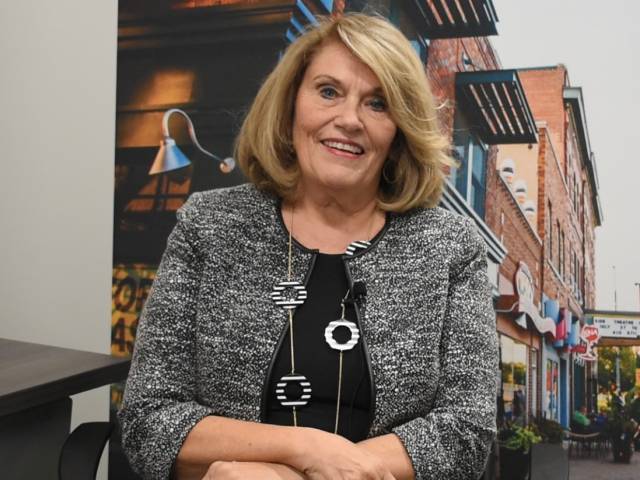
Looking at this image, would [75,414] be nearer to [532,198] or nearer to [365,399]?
[365,399]

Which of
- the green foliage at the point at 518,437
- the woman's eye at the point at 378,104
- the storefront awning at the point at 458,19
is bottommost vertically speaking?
the green foliage at the point at 518,437

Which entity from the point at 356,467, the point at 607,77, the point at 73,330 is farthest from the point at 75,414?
the point at 607,77

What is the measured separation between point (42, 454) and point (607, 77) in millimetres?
1844

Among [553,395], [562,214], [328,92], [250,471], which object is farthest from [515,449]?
[328,92]

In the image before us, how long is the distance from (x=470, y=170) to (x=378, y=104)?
0.70 metres

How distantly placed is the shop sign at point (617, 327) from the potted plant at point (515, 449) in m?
0.37

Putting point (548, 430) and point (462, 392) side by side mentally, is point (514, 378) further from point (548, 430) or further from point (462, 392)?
point (462, 392)

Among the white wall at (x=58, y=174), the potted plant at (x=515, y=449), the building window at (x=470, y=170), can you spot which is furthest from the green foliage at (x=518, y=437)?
the white wall at (x=58, y=174)

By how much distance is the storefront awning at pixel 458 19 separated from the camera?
2.18 m

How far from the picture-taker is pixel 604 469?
6.85 feet

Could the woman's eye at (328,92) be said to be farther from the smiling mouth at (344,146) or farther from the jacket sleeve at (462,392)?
the jacket sleeve at (462,392)

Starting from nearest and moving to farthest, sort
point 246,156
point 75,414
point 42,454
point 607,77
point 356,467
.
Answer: point 356,467 → point 42,454 → point 246,156 → point 607,77 → point 75,414

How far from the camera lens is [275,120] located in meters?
1.66

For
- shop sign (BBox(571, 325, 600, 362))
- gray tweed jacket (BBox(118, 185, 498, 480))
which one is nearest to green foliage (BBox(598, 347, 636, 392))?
shop sign (BBox(571, 325, 600, 362))
